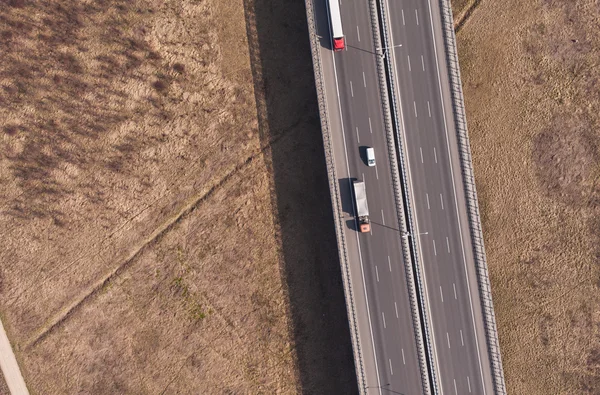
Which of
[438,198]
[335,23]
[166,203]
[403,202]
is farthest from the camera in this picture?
[166,203]

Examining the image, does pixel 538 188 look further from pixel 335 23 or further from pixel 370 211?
pixel 335 23

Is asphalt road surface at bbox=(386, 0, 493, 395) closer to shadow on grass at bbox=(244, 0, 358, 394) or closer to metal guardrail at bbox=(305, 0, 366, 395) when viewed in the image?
metal guardrail at bbox=(305, 0, 366, 395)

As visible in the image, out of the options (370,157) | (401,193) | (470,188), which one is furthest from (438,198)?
(370,157)

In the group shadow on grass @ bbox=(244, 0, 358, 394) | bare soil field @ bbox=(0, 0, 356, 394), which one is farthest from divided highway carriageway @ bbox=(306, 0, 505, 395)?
bare soil field @ bbox=(0, 0, 356, 394)

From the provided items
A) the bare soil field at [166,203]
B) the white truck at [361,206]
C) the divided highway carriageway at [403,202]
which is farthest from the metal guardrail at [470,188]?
the bare soil field at [166,203]

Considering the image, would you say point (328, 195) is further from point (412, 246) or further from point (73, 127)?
point (73, 127)

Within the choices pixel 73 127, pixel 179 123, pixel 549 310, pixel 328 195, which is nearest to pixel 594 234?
pixel 549 310
